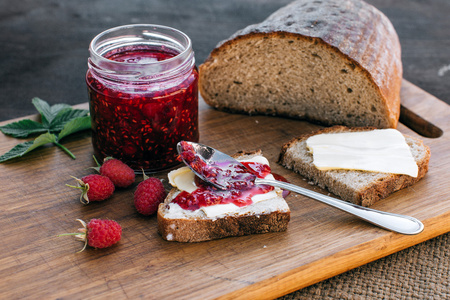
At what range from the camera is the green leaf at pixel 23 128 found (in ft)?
11.9

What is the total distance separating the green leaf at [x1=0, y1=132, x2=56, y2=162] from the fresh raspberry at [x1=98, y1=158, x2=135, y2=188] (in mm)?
584

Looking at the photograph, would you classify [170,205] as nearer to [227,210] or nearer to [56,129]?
[227,210]

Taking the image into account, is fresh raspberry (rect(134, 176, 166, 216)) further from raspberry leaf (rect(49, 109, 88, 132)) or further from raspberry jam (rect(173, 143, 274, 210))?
raspberry leaf (rect(49, 109, 88, 132))

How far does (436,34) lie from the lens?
588 centimetres

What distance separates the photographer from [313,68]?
148 inches

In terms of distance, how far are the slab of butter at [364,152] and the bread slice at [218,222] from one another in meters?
0.54

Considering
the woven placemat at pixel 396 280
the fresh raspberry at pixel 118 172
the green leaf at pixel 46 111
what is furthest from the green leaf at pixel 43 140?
the woven placemat at pixel 396 280

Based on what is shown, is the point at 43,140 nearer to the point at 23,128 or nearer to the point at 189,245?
the point at 23,128

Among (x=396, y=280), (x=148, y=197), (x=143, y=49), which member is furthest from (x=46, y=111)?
(x=396, y=280)

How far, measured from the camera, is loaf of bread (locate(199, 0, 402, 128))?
3615 millimetres

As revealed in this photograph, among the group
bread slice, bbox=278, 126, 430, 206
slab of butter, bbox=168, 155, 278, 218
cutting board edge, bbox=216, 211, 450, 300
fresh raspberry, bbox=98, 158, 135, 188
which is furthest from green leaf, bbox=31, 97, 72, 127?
Result: cutting board edge, bbox=216, 211, 450, 300

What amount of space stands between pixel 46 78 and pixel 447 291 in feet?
13.0

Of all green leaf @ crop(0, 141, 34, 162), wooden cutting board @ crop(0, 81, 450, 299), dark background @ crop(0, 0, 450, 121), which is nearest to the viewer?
wooden cutting board @ crop(0, 81, 450, 299)

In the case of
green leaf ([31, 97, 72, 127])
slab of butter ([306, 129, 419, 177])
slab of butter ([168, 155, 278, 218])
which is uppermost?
slab of butter ([306, 129, 419, 177])
